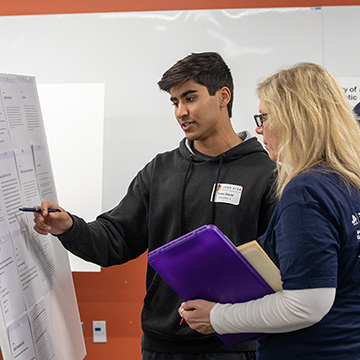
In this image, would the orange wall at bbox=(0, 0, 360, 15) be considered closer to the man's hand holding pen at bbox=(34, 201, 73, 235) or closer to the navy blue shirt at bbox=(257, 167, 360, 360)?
the man's hand holding pen at bbox=(34, 201, 73, 235)

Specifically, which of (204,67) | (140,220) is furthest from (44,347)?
(204,67)

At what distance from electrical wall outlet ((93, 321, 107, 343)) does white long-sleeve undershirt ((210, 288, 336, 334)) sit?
1.82 m

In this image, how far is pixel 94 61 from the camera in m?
2.99

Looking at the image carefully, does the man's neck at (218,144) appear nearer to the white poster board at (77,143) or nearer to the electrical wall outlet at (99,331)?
the white poster board at (77,143)

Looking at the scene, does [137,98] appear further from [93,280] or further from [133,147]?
[93,280]

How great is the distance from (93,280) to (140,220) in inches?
43.5

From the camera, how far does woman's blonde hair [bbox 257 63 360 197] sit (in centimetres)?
130

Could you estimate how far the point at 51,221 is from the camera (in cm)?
185

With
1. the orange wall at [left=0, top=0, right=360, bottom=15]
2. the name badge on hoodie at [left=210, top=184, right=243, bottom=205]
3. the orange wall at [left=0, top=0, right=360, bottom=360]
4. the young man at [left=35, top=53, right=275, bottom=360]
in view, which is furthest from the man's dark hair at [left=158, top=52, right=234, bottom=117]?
the orange wall at [left=0, top=0, right=360, bottom=360]

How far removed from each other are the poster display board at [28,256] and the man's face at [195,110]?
534 millimetres

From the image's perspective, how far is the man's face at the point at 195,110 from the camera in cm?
205

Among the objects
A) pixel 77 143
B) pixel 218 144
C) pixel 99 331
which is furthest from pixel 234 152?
pixel 99 331

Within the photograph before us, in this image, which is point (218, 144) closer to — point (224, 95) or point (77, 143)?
point (224, 95)

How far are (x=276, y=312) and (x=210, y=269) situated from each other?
245 millimetres
